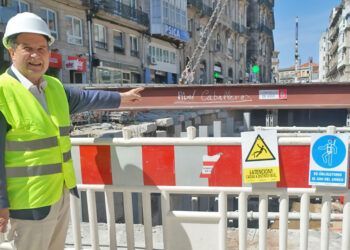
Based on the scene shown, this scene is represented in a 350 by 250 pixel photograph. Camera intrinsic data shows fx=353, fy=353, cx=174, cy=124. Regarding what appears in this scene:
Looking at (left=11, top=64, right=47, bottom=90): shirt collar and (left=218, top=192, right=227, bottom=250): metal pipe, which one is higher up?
(left=11, top=64, right=47, bottom=90): shirt collar

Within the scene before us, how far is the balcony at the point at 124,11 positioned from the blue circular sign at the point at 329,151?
2307cm

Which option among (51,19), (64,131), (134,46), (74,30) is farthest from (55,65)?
(64,131)

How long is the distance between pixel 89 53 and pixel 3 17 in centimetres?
696

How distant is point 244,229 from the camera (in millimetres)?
2721

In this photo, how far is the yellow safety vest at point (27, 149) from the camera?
6.76 feet

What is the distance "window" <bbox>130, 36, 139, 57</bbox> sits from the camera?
28.7 m

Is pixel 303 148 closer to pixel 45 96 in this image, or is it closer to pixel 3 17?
pixel 45 96

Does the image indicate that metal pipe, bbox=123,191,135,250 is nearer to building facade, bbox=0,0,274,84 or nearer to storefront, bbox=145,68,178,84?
building facade, bbox=0,0,274,84

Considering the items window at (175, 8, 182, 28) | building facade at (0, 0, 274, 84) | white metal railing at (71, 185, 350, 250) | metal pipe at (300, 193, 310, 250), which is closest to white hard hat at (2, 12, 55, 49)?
white metal railing at (71, 185, 350, 250)

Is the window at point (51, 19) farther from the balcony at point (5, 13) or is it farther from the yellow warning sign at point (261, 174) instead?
the yellow warning sign at point (261, 174)

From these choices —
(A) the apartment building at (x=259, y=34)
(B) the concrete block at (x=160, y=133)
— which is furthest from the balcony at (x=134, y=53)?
(A) the apartment building at (x=259, y=34)

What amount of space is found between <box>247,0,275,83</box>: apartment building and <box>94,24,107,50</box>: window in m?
40.5

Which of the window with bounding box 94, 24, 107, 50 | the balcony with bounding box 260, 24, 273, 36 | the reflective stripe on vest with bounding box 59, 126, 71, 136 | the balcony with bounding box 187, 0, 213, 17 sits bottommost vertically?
the reflective stripe on vest with bounding box 59, 126, 71, 136

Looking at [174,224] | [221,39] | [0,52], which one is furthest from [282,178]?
[221,39]
